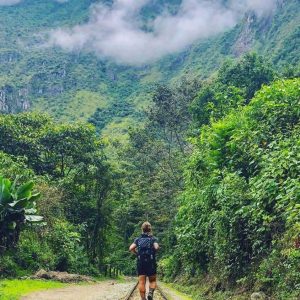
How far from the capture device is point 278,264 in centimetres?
1039

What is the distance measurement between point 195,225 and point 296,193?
10.3 metres

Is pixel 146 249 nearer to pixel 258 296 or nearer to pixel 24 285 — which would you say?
pixel 258 296

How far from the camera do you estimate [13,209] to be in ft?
63.3

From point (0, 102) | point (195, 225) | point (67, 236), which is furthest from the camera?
point (0, 102)

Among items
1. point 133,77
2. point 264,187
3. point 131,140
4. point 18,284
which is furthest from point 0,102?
point 264,187

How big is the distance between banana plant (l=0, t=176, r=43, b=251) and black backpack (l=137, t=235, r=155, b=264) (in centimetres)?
1045

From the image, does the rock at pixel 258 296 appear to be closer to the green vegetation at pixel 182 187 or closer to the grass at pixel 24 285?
the green vegetation at pixel 182 187

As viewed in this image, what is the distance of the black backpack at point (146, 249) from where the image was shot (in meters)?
9.52

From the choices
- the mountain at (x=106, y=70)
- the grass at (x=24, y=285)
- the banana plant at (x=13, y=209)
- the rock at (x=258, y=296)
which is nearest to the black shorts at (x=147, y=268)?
the rock at (x=258, y=296)

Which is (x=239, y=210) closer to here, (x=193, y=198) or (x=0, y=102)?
(x=193, y=198)

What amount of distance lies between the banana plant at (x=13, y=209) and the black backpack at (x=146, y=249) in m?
10.4

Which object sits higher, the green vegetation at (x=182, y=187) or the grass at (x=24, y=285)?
the green vegetation at (x=182, y=187)

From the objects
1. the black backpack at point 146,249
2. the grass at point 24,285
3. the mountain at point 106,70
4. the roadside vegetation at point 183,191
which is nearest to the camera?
the black backpack at point 146,249

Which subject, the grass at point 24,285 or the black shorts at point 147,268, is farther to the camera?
the grass at point 24,285
